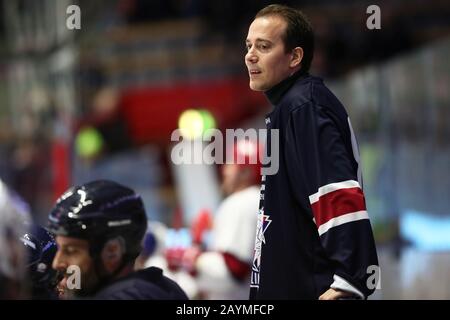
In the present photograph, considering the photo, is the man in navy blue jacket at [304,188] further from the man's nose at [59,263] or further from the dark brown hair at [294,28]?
the man's nose at [59,263]

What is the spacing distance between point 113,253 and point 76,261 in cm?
14

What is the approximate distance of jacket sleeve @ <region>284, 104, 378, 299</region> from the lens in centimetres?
345

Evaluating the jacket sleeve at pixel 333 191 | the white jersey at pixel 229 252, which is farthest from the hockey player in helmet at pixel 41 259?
the white jersey at pixel 229 252

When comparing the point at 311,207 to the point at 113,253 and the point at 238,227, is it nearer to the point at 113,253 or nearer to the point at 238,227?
the point at 113,253

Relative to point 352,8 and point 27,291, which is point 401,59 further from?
point 27,291

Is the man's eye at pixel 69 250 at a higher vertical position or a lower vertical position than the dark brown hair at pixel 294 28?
lower

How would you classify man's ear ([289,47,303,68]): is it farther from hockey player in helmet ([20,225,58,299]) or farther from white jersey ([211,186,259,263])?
white jersey ([211,186,259,263])

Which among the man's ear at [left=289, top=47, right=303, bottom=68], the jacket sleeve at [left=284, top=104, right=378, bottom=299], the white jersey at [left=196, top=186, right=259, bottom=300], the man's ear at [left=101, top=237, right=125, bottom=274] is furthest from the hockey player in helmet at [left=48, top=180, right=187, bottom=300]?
the white jersey at [left=196, top=186, right=259, bottom=300]

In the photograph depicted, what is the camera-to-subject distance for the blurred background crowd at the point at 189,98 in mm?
9492

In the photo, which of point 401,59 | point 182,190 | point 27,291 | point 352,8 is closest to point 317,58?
point 352,8

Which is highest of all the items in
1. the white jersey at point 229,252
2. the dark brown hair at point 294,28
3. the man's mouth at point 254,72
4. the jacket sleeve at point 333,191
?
the dark brown hair at point 294,28

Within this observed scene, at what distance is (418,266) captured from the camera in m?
8.84

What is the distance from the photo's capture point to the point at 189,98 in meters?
15.2

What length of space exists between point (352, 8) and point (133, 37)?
403cm
